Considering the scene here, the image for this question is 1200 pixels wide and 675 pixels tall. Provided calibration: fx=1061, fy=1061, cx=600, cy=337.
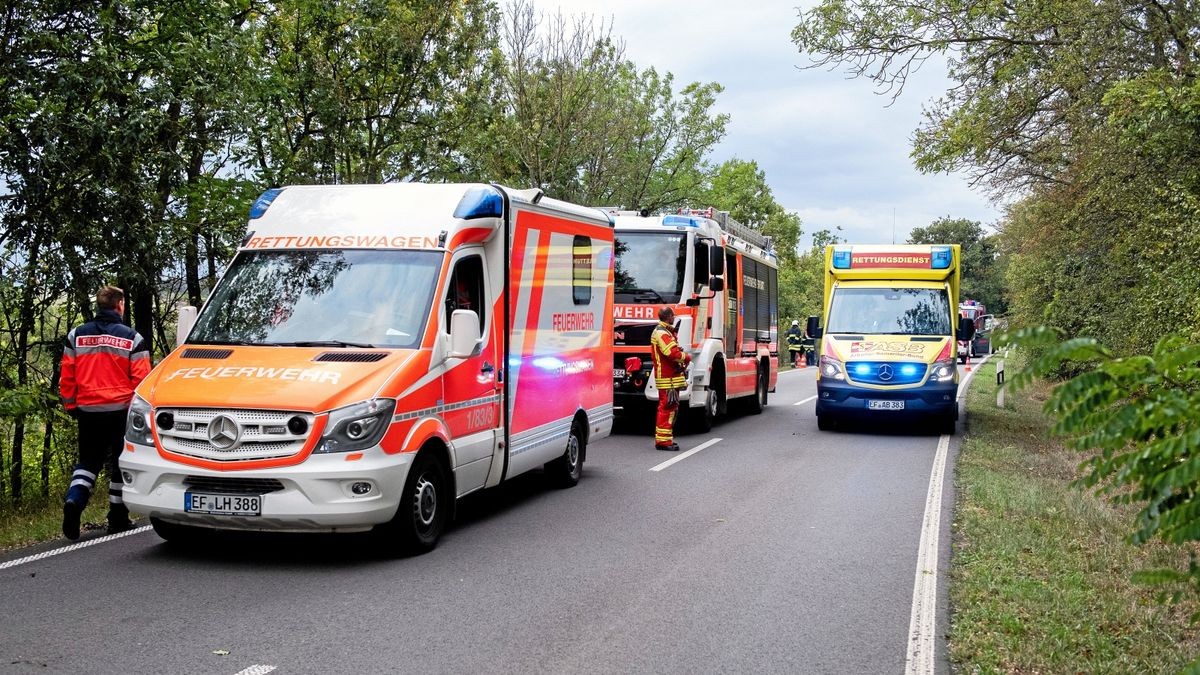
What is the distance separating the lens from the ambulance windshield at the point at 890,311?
16625 millimetres

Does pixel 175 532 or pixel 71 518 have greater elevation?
pixel 71 518

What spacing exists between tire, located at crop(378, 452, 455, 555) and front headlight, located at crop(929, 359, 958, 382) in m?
9.81

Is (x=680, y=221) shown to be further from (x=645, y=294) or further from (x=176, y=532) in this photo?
(x=176, y=532)

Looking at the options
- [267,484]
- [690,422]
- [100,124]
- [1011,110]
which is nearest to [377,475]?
[267,484]

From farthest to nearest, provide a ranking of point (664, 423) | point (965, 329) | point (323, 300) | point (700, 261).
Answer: point (965, 329), point (700, 261), point (664, 423), point (323, 300)

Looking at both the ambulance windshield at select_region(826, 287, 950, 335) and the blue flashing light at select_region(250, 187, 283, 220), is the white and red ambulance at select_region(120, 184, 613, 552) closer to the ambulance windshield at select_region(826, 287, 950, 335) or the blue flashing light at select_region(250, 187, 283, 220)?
the blue flashing light at select_region(250, 187, 283, 220)

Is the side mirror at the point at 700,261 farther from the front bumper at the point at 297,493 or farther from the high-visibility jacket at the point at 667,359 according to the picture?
the front bumper at the point at 297,493

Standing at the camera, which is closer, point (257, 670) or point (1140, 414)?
point (1140, 414)

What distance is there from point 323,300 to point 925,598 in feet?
15.7

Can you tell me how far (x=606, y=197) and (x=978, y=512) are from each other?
2720cm

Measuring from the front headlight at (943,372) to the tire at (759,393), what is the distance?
479 centimetres

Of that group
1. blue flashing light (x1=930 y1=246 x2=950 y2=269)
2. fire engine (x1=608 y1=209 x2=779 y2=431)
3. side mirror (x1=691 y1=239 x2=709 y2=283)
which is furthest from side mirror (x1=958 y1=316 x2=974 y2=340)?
side mirror (x1=691 y1=239 x2=709 y2=283)

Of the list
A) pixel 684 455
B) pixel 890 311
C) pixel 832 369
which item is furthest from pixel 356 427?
pixel 890 311

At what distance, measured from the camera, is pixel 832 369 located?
16328 millimetres
